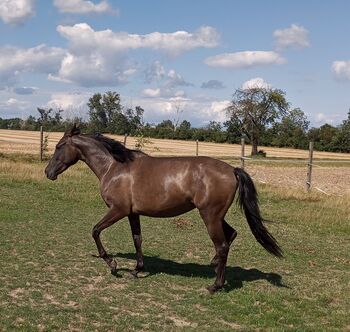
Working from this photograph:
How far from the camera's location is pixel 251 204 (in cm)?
698

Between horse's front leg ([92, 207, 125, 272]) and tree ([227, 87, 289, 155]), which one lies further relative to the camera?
tree ([227, 87, 289, 155])

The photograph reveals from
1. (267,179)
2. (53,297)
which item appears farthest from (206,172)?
(267,179)

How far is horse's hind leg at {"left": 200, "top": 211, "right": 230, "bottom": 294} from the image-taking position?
21.9 feet

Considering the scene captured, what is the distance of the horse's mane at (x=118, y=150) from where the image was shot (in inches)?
292

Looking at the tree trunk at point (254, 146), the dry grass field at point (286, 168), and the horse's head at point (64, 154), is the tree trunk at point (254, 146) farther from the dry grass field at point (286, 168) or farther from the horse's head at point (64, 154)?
the horse's head at point (64, 154)

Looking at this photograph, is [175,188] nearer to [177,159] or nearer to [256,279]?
[177,159]

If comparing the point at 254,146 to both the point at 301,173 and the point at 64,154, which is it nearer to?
the point at 301,173

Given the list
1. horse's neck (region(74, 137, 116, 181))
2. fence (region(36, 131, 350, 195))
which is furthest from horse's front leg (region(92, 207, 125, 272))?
fence (region(36, 131, 350, 195))

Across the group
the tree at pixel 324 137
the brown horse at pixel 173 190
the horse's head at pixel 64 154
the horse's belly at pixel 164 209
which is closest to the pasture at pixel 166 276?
the brown horse at pixel 173 190

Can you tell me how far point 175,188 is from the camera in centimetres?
686

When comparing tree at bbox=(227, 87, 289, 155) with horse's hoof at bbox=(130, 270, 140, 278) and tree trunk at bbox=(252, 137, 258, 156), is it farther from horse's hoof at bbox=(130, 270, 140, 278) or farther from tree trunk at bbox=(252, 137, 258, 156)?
horse's hoof at bbox=(130, 270, 140, 278)

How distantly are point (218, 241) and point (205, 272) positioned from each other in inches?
50.1

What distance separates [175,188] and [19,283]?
8.30ft

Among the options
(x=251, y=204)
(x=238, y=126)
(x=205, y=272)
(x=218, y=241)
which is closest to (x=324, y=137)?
(x=238, y=126)
